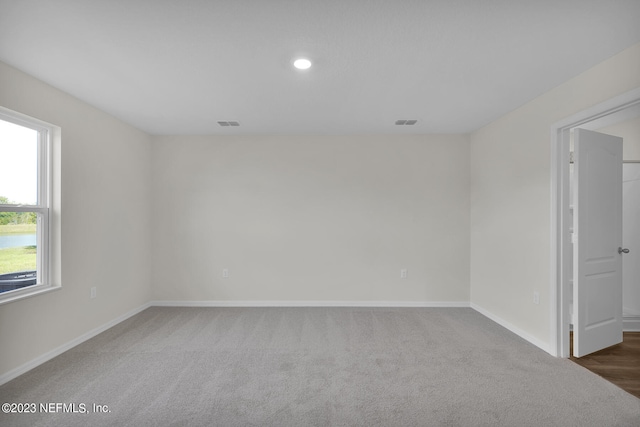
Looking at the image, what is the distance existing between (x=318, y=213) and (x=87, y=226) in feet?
9.16

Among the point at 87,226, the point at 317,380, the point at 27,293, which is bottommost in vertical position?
the point at 317,380

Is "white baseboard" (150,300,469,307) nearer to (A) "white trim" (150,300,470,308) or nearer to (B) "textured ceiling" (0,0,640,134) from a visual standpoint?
(A) "white trim" (150,300,470,308)

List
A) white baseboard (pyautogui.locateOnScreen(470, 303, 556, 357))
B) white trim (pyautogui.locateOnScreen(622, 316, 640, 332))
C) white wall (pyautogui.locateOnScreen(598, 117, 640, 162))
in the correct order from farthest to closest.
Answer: white wall (pyautogui.locateOnScreen(598, 117, 640, 162)) < white trim (pyautogui.locateOnScreen(622, 316, 640, 332)) < white baseboard (pyautogui.locateOnScreen(470, 303, 556, 357))

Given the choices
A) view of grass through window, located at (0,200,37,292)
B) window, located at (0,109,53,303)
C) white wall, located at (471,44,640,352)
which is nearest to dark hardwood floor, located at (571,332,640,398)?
white wall, located at (471,44,640,352)

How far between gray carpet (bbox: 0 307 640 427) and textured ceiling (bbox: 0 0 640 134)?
2497 mm

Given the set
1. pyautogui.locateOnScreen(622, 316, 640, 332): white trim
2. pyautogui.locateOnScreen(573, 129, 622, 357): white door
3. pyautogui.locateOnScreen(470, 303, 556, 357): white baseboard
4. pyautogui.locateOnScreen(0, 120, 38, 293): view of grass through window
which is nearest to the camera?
pyautogui.locateOnScreen(0, 120, 38, 293): view of grass through window

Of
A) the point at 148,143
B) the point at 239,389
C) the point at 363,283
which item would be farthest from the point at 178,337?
the point at 148,143

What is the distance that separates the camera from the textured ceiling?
1841 millimetres

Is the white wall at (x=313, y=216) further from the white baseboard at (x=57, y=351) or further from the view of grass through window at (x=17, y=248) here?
the view of grass through window at (x=17, y=248)

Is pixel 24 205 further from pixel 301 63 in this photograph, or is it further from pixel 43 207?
pixel 301 63

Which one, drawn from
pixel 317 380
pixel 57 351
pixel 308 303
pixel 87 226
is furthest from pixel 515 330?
pixel 87 226

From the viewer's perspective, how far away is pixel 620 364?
279 centimetres

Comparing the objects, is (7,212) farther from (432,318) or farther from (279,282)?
(432,318)

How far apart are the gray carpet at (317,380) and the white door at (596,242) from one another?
1.63 feet
